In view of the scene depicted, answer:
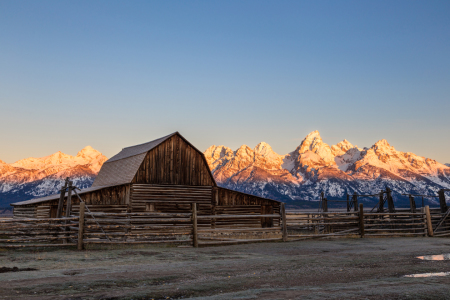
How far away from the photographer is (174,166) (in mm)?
30500

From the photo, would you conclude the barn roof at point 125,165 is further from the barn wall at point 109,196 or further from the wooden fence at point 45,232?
the wooden fence at point 45,232

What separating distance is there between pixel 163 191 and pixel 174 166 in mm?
2098

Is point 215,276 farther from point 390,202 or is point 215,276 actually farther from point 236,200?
point 390,202

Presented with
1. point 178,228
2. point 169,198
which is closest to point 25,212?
point 169,198

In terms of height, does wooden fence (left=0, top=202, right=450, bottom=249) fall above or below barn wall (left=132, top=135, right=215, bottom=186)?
below

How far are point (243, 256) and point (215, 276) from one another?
3.87m

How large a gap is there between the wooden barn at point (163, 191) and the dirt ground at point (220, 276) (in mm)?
15862

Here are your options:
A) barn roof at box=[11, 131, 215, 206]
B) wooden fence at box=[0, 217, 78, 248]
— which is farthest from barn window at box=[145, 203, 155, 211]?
wooden fence at box=[0, 217, 78, 248]

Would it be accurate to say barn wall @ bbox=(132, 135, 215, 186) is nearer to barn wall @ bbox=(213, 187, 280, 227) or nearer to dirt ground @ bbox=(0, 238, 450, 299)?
barn wall @ bbox=(213, 187, 280, 227)

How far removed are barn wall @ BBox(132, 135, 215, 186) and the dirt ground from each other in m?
17.0

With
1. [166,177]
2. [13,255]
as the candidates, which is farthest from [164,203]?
[13,255]

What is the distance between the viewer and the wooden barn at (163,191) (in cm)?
2839

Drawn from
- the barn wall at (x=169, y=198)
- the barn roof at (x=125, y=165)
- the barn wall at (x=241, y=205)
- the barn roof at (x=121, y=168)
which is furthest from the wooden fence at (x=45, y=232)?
the barn wall at (x=241, y=205)

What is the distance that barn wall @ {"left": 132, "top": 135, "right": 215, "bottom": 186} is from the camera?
29.5m
